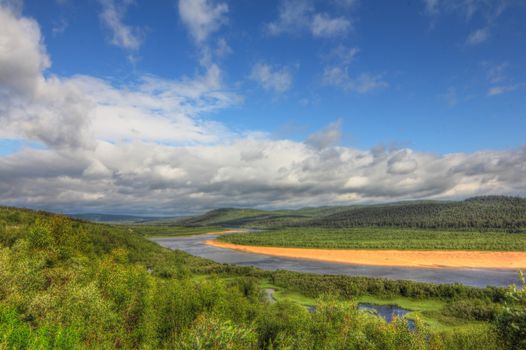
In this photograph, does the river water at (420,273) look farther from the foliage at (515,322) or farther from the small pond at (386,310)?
the foliage at (515,322)

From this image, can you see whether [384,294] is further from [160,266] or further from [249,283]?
[160,266]

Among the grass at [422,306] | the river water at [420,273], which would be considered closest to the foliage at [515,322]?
the grass at [422,306]

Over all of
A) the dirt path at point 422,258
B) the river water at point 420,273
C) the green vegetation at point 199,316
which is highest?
the green vegetation at point 199,316

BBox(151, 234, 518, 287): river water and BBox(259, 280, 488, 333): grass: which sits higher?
BBox(259, 280, 488, 333): grass

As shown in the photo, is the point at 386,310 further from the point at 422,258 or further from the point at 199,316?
the point at 422,258

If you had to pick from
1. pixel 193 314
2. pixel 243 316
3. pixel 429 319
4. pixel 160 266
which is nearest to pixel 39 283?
pixel 193 314

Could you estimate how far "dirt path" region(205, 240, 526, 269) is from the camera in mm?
107044

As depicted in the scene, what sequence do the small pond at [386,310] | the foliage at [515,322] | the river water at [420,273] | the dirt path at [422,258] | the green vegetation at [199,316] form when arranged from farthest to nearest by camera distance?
the dirt path at [422,258], the river water at [420,273], the small pond at [386,310], the green vegetation at [199,316], the foliage at [515,322]

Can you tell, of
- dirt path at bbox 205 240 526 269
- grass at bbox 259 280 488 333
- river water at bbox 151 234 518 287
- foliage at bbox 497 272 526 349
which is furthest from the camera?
dirt path at bbox 205 240 526 269

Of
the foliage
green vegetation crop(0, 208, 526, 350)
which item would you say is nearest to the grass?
green vegetation crop(0, 208, 526, 350)

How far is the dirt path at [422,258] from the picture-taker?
10704 centimetres

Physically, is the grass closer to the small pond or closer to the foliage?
the small pond

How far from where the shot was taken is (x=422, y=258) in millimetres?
122438

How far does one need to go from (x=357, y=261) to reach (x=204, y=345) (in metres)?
107
